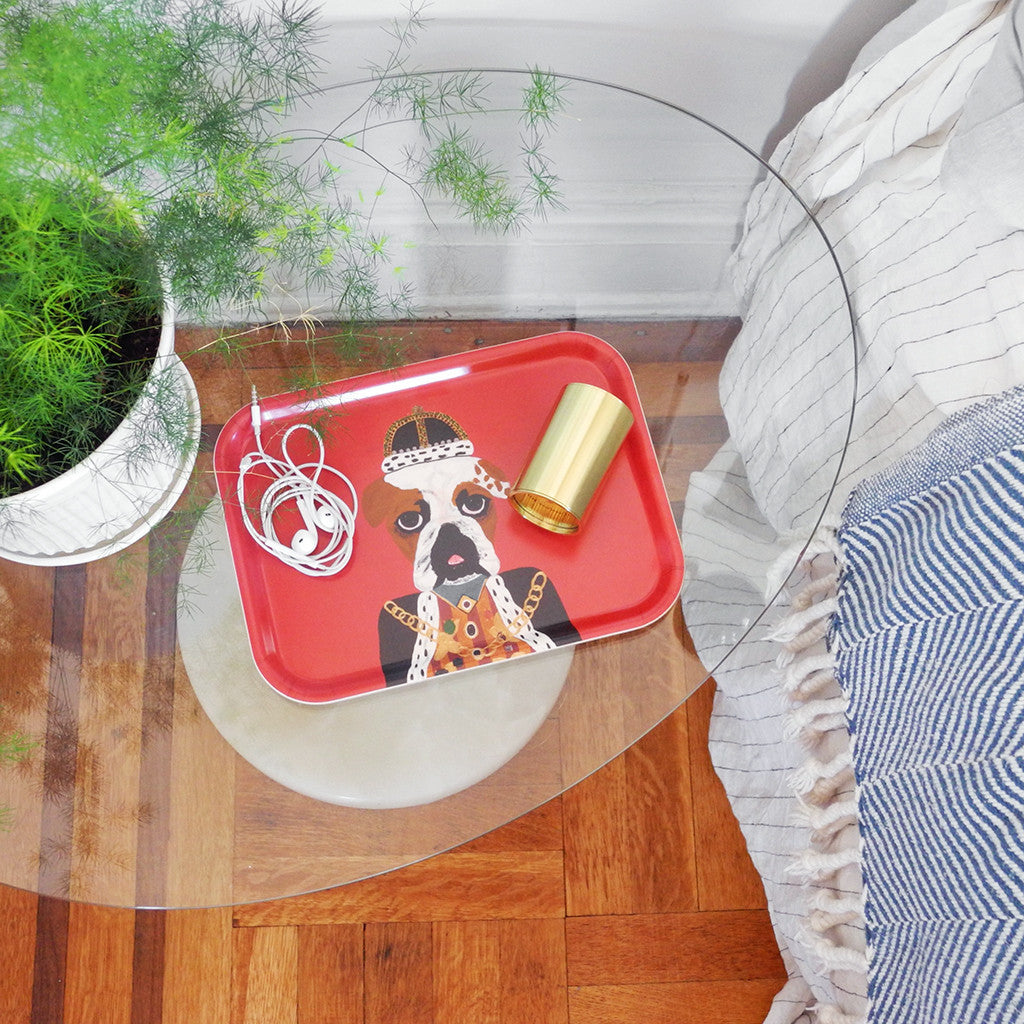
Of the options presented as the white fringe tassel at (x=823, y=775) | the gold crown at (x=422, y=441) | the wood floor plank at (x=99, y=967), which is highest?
the gold crown at (x=422, y=441)

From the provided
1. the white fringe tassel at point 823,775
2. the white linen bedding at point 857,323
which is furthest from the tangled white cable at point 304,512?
the white fringe tassel at point 823,775

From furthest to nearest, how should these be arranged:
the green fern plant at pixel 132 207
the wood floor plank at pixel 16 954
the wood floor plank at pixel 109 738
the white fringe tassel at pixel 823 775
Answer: the wood floor plank at pixel 16 954 < the white fringe tassel at pixel 823 775 < the wood floor plank at pixel 109 738 < the green fern plant at pixel 132 207

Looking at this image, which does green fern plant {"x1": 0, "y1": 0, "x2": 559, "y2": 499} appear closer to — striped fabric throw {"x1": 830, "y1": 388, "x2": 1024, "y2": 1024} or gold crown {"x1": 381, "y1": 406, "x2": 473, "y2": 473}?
gold crown {"x1": 381, "y1": 406, "x2": 473, "y2": 473}

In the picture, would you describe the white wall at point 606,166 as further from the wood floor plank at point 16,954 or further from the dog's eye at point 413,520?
the wood floor plank at point 16,954

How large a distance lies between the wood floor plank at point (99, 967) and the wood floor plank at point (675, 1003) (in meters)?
0.58

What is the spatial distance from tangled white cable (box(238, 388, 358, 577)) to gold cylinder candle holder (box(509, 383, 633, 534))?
0.47 ft

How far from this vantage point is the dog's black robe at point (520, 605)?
2.21 ft

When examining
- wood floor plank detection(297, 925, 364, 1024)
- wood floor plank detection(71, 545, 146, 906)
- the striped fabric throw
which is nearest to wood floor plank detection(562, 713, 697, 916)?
wood floor plank detection(297, 925, 364, 1024)

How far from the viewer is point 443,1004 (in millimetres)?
1123

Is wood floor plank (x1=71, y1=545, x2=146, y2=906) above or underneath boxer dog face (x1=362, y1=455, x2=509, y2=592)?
underneath

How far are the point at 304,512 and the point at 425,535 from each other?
10 centimetres

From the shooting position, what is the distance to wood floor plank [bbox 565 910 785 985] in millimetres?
1138

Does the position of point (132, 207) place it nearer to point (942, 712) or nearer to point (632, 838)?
point (942, 712)

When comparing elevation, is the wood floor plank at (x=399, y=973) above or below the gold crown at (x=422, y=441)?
below
